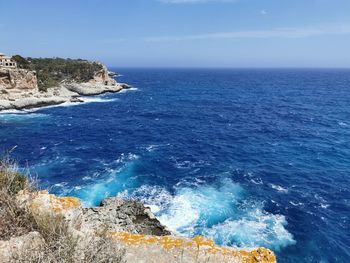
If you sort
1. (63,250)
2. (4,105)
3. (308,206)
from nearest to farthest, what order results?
1. (63,250)
2. (308,206)
3. (4,105)

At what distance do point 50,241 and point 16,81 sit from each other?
87308 millimetres

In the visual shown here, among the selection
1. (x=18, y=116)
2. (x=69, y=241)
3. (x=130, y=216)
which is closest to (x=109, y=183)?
(x=130, y=216)

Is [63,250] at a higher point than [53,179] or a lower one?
higher

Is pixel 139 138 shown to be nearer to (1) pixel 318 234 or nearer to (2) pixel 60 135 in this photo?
(2) pixel 60 135

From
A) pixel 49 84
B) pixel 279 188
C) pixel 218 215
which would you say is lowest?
pixel 218 215

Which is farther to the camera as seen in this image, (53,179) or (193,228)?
(53,179)

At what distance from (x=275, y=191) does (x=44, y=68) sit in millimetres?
121918

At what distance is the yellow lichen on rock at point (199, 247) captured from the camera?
403 inches

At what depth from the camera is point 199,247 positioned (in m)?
10.6

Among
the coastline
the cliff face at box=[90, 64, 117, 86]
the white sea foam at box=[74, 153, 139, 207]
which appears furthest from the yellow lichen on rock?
the cliff face at box=[90, 64, 117, 86]

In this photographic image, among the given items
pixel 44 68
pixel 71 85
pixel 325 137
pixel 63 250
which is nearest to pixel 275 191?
pixel 325 137

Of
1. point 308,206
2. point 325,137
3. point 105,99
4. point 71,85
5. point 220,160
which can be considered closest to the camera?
point 308,206

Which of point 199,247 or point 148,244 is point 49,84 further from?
point 199,247

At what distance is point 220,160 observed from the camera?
44281 millimetres
